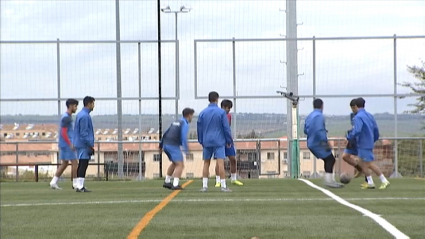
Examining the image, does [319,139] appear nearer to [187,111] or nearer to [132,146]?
[187,111]

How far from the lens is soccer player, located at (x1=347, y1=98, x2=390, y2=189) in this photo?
17.1m

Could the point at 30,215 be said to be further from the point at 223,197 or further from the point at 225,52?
the point at 225,52

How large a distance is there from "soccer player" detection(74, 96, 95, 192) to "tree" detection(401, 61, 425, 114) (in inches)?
421

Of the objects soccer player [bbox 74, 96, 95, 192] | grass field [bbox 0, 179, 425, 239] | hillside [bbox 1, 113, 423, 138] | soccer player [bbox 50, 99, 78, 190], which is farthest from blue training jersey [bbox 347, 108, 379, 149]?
hillside [bbox 1, 113, 423, 138]

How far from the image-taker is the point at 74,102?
17.9 m

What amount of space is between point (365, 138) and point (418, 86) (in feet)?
31.7

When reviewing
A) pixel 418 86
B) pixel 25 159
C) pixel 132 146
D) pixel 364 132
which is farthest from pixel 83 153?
pixel 418 86

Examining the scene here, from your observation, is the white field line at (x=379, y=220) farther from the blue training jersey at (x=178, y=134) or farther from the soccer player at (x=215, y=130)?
the blue training jersey at (x=178, y=134)

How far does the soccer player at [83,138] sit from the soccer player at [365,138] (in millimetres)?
4825

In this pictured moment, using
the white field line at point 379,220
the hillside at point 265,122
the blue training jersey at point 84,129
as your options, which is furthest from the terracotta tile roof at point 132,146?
the white field line at point 379,220

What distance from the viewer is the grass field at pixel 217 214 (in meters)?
9.37

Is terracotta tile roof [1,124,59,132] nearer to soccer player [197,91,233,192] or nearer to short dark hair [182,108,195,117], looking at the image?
short dark hair [182,108,195,117]

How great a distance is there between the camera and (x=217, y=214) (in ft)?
37.1

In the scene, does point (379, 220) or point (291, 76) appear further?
point (291, 76)
